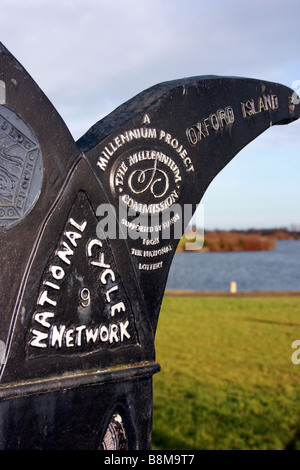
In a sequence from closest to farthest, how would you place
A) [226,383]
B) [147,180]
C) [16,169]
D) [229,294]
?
[16,169] → [147,180] → [226,383] → [229,294]

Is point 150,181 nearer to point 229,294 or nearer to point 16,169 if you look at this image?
point 16,169

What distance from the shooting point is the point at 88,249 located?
223 cm

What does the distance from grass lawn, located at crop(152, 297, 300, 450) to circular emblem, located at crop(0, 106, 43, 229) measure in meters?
3.38

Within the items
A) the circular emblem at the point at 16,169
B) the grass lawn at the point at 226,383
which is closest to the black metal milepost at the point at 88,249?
the circular emblem at the point at 16,169

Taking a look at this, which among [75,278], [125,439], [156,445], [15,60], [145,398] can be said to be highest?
[15,60]

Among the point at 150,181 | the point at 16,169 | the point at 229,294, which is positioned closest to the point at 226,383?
the point at 150,181

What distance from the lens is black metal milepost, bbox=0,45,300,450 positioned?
2.00 meters

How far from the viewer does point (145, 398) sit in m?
2.41

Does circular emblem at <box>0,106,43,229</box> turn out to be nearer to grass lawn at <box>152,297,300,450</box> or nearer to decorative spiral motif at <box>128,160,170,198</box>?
decorative spiral motif at <box>128,160,170,198</box>

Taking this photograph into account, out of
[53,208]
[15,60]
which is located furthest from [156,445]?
[15,60]

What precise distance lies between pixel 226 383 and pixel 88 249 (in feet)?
15.6

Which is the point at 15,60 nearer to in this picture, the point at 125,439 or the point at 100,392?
the point at 100,392

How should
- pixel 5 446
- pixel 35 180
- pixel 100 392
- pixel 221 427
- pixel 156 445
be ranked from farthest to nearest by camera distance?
pixel 221 427, pixel 156 445, pixel 100 392, pixel 35 180, pixel 5 446

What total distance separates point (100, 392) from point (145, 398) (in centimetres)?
27
